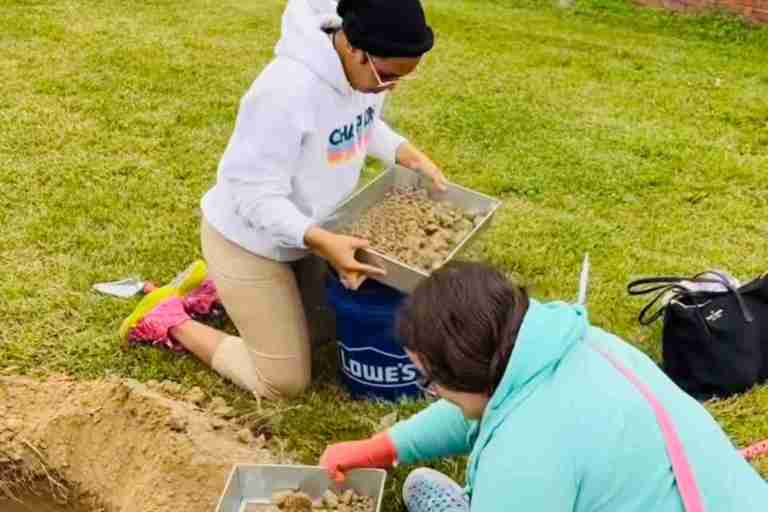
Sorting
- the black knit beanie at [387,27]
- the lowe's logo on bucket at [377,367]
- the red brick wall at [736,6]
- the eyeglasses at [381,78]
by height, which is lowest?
the red brick wall at [736,6]

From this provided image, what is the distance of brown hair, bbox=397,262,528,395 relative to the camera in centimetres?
168

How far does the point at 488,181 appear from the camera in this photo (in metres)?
4.46

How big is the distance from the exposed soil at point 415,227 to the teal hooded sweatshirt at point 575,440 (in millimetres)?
1015

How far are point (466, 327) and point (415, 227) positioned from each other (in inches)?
47.1

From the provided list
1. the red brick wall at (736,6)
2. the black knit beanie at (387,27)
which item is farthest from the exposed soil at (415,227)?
the red brick wall at (736,6)

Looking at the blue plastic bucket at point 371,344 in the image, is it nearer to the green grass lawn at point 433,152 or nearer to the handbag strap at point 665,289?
the green grass lawn at point 433,152

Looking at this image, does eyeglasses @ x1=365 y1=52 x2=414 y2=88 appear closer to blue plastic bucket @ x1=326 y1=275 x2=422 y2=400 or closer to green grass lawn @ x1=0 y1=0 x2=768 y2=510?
blue plastic bucket @ x1=326 y1=275 x2=422 y2=400

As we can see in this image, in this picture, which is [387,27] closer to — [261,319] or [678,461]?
[261,319]

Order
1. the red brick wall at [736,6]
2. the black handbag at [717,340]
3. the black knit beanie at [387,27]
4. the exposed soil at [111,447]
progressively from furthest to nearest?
the red brick wall at [736,6] → the black handbag at [717,340] → the exposed soil at [111,447] → the black knit beanie at [387,27]

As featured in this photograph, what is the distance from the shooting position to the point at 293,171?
2.75m

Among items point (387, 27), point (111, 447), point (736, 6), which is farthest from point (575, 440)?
point (736, 6)

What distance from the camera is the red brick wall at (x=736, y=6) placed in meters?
6.96

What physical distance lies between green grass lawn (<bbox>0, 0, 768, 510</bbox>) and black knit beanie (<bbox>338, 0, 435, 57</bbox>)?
110cm

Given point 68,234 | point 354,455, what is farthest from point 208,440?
point 68,234
